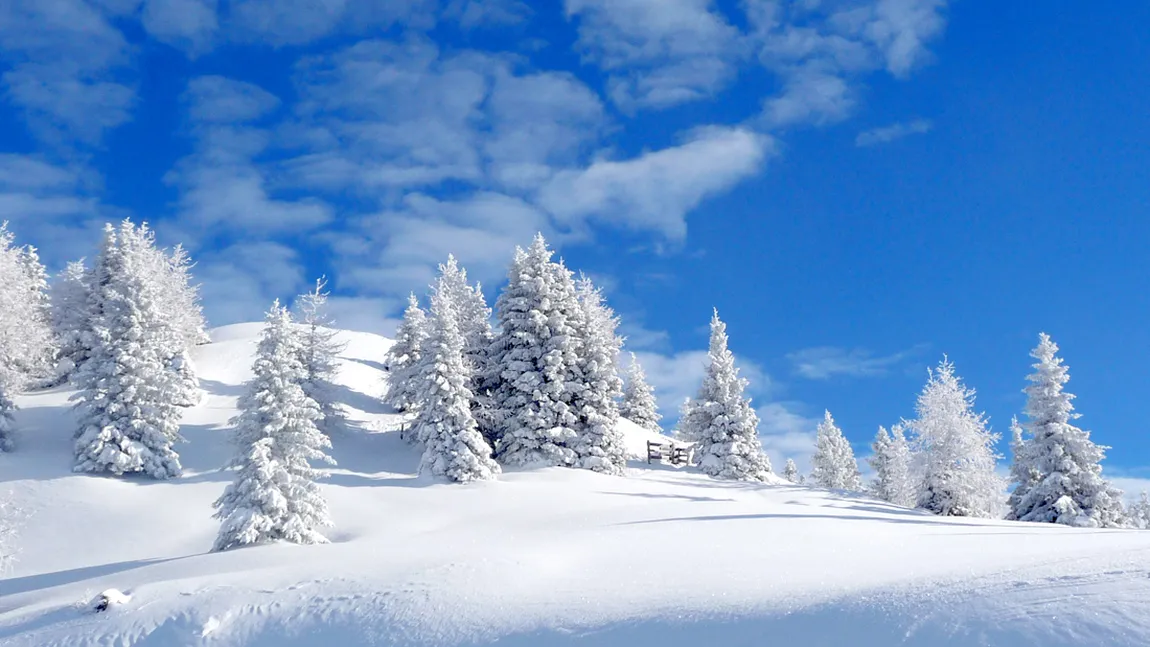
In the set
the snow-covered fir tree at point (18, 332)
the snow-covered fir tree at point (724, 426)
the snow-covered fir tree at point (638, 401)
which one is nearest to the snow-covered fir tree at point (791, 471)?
the snow-covered fir tree at point (638, 401)

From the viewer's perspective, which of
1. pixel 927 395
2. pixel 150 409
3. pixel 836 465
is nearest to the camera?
pixel 150 409

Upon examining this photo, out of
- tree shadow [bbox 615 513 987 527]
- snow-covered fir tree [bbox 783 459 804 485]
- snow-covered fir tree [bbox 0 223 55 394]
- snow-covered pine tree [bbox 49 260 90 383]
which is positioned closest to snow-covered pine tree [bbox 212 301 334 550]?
tree shadow [bbox 615 513 987 527]

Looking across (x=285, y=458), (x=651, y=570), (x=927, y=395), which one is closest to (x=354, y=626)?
(x=651, y=570)

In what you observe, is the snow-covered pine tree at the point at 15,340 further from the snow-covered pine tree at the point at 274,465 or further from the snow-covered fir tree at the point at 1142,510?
the snow-covered fir tree at the point at 1142,510

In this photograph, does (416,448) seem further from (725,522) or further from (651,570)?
(651,570)

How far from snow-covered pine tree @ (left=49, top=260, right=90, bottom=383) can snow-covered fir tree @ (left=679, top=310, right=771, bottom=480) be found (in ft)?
123

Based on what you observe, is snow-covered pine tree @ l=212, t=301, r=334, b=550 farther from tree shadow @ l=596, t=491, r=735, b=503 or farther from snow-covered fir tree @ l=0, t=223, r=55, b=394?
snow-covered fir tree @ l=0, t=223, r=55, b=394

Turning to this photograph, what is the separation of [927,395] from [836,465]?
127ft

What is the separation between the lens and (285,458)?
2752 cm

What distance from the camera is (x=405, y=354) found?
158ft

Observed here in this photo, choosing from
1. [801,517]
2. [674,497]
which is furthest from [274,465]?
[801,517]

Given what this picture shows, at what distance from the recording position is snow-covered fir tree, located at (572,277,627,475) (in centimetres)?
4159

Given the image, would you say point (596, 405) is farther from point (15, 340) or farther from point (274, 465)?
point (15, 340)

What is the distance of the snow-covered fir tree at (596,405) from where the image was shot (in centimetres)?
4159
